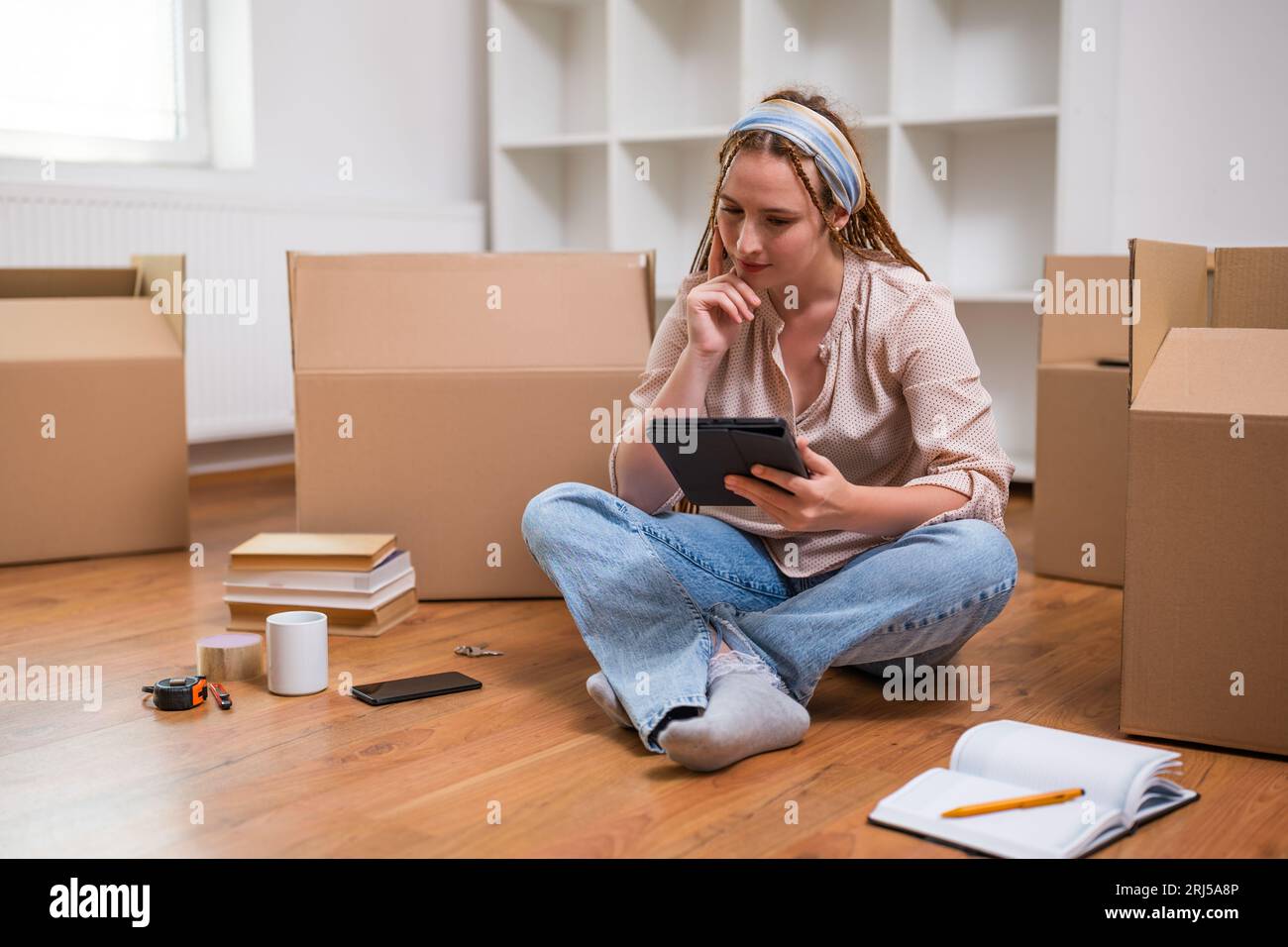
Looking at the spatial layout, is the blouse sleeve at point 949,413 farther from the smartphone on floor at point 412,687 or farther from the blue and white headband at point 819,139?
the smartphone on floor at point 412,687

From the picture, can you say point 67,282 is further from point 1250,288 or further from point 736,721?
point 1250,288

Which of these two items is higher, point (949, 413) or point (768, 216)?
point (768, 216)

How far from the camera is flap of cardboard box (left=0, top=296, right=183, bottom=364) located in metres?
2.29

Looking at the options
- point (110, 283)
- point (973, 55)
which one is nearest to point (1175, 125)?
point (973, 55)

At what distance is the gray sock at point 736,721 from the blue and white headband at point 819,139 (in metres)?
0.54

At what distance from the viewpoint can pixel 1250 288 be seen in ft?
5.15

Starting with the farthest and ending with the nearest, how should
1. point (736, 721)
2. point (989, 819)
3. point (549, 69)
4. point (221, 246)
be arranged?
point (549, 69) < point (221, 246) < point (736, 721) < point (989, 819)

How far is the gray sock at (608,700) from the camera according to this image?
4.68ft

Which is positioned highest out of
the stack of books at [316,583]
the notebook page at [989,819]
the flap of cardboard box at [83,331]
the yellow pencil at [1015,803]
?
the flap of cardboard box at [83,331]

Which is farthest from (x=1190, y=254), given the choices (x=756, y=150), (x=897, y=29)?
(x=897, y=29)

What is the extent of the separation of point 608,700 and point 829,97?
5.69ft

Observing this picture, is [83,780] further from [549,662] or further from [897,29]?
[897,29]

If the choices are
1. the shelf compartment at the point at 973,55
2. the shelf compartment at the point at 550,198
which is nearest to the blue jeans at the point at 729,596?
the shelf compartment at the point at 973,55

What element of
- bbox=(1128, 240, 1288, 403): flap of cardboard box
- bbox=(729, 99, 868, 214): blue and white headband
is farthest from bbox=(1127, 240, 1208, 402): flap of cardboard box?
bbox=(729, 99, 868, 214): blue and white headband
